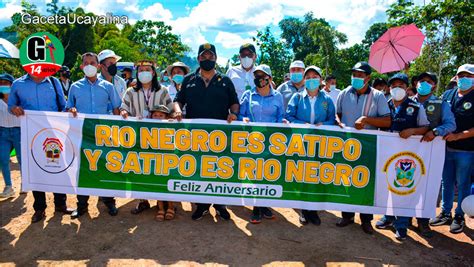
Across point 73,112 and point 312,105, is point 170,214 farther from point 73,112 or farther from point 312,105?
point 312,105

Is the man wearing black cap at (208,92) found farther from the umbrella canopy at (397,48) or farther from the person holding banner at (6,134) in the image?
the umbrella canopy at (397,48)

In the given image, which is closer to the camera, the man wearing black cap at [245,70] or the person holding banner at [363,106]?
the person holding banner at [363,106]

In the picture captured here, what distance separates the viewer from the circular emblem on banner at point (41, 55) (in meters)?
4.77

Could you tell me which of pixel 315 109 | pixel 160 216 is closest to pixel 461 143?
pixel 315 109

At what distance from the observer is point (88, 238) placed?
14.0 feet

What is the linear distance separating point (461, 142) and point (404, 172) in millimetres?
985

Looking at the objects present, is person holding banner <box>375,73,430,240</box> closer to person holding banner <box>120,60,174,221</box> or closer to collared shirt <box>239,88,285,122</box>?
collared shirt <box>239,88,285,122</box>

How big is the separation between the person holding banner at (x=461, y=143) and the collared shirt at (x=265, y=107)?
227 cm

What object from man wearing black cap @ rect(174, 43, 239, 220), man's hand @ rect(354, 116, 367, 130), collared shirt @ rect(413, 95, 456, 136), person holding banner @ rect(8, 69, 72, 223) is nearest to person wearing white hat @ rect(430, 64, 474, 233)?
collared shirt @ rect(413, 95, 456, 136)

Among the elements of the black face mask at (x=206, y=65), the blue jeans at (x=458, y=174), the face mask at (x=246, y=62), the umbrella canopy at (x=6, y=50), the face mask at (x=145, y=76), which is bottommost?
the blue jeans at (x=458, y=174)

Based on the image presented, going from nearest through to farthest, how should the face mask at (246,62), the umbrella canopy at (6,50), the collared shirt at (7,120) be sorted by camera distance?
the collared shirt at (7,120), the face mask at (246,62), the umbrella canopy at (6,50)

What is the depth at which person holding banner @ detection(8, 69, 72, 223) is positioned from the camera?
4680 millimetres

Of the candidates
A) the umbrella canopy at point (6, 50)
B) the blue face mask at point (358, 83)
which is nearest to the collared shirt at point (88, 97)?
the blue face mask at point (358, 83)

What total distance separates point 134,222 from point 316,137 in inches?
110
